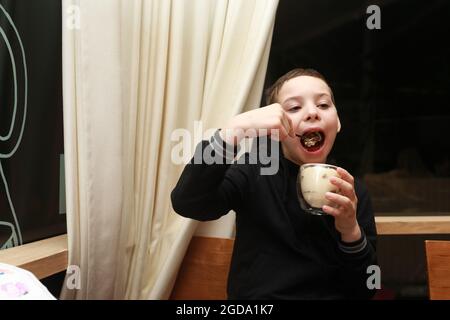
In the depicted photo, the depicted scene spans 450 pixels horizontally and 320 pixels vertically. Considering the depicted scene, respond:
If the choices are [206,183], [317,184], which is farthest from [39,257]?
[317,184]

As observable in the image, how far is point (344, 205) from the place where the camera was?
2.63ft

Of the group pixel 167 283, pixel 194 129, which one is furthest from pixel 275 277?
pixel 194 129

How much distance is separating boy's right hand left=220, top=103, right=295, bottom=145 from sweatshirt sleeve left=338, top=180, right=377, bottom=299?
33 cm

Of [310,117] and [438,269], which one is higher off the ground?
[310,117]

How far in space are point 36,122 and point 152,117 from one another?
1.22 feet

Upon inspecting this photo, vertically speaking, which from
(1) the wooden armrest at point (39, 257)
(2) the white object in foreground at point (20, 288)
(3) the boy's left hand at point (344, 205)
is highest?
(3) the boy's left hand at point (344, 205)

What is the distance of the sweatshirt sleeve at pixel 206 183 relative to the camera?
81 centimetres

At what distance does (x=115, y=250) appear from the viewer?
1.12 m

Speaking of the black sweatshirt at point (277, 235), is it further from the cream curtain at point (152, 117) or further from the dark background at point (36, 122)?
the dark background at point (36, 122)

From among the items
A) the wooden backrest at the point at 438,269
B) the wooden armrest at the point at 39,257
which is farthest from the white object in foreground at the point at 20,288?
the wooden backrest at the point at 438,269

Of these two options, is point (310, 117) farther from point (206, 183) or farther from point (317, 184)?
point (206, 183)

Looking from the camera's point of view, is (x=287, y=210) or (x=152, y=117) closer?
(x=287, y=210)

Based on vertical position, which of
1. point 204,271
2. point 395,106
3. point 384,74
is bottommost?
point 204,271

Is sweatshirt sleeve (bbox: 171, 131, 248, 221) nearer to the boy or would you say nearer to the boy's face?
the boy
